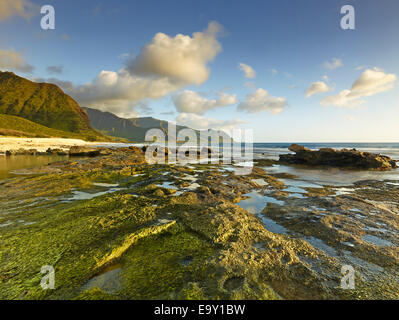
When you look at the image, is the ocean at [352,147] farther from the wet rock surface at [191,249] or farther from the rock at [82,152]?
the rock at [82,152]

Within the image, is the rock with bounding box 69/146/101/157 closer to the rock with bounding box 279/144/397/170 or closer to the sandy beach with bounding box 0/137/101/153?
the sandy beach with bounding box 0/137/101/153

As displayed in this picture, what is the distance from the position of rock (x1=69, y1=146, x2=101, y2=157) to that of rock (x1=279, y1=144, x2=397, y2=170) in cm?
3836

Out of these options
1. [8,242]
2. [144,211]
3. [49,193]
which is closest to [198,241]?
[144,211]

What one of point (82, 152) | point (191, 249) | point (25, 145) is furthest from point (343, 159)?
point (25, 145)

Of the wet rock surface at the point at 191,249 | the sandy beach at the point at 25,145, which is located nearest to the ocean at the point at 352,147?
the wet rock surface at the point at 191,249

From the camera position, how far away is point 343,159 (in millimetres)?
26156

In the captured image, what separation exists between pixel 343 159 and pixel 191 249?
3143cm

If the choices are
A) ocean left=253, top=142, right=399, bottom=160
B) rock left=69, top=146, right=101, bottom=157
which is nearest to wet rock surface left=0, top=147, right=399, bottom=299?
rock left=69, top=146, right=101, bottom=157

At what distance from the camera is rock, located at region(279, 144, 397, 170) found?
23.8 metres

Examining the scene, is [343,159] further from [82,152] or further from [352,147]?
[352,147]

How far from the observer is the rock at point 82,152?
3393 cm

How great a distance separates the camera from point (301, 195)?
34.2 feet

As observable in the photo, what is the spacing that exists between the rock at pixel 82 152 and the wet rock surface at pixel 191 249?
29860 millimetres

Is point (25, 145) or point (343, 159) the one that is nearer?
point (343, 159)
